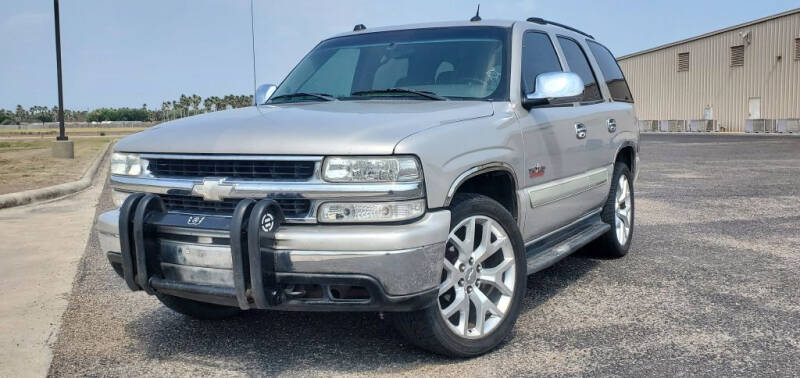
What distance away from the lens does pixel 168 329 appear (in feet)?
14.4

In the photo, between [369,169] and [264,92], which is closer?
[369,169]

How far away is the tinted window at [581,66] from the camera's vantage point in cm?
554

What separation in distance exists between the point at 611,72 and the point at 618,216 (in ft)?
4.24

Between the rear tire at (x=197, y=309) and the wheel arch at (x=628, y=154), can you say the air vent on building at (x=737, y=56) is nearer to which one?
the wheel arch at (x=628, y=154)

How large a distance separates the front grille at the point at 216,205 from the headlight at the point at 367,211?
101mm

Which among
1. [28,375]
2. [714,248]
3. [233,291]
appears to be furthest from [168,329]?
[714,248]

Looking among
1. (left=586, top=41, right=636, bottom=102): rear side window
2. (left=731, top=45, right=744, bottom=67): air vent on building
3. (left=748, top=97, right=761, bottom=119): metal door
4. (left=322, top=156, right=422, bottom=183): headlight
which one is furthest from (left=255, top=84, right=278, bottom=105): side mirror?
(left=731, top=45, right=744, bottom=67): air vent on building

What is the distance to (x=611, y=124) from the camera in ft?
19.1

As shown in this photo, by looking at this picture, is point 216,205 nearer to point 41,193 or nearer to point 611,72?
point 611,72

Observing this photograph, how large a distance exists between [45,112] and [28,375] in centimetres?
21760

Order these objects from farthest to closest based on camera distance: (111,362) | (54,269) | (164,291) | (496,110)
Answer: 1. (54,269)
2. (496,110)
3. (111,362)
4. (164,291)

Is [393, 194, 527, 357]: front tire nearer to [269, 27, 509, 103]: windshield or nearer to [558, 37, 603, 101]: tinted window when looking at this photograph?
[269, 27, 509, 103]: windshield

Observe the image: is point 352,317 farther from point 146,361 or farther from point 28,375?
point 28,375

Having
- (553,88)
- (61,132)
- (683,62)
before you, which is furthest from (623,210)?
(683,62)
